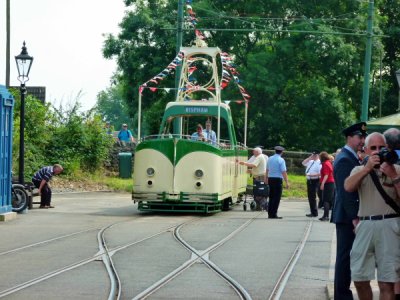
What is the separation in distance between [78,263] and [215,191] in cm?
1120

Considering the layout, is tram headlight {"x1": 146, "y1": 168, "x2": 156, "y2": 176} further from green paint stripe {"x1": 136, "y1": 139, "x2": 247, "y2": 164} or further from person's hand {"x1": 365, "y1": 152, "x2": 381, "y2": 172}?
person's hand {"x1": 365, "y1": 152, "x2": 381, "y2": 172}

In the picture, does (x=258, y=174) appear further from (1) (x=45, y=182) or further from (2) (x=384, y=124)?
(2) (x=384, y=124)

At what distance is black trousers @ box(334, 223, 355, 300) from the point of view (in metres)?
10.7

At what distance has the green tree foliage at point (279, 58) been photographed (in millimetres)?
50000

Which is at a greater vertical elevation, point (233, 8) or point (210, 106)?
point (233, 8)

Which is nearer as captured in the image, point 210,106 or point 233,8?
point 210,106

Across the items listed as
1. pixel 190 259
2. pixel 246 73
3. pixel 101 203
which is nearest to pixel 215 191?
pixel 101 203

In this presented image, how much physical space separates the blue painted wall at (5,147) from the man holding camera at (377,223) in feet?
47.6

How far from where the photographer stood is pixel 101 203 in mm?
31297

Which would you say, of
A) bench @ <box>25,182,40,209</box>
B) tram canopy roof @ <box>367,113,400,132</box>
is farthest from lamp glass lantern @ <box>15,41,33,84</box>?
tram canopy roof @ <box>367,113,400,132</box>

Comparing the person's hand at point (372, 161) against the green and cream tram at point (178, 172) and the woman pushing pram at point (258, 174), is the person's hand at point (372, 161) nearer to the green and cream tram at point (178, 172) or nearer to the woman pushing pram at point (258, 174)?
the green and cream tram at point (178, 172)

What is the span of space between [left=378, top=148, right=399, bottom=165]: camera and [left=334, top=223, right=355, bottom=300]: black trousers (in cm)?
160

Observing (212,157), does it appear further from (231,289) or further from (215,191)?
(231,289)

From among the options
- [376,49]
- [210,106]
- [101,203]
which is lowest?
[101,203]
